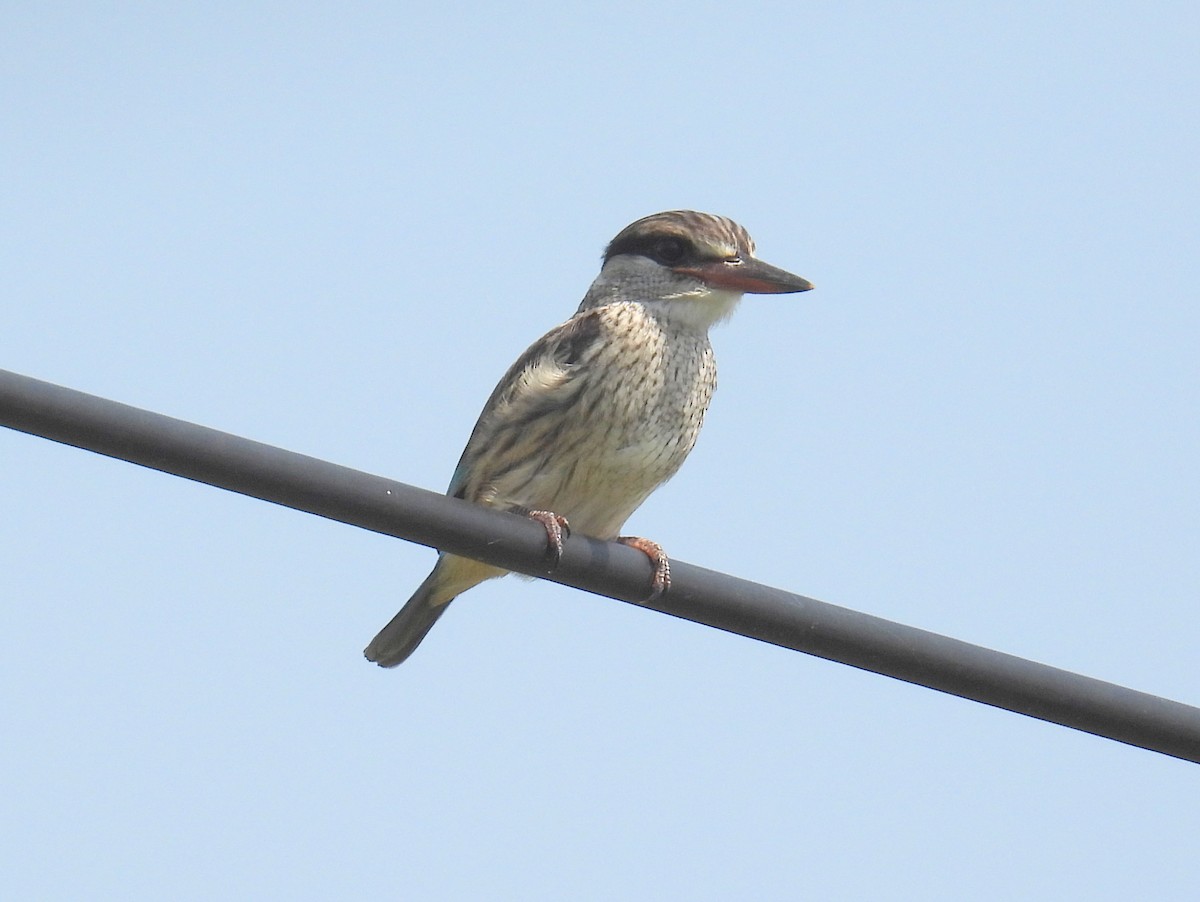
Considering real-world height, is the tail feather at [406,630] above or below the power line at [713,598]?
below

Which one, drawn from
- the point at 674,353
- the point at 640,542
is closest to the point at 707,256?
the point at 674,353

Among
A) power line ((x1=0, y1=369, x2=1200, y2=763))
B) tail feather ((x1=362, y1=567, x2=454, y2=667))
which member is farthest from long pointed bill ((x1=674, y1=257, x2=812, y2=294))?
power line ((x1=0, y1=369, x2=1200, y2=763))

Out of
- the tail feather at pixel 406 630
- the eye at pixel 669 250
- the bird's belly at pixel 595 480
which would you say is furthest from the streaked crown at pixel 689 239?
the tail feather at pixel 406 630

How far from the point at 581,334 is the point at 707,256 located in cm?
67

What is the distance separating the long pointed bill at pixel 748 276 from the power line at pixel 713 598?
2334 millimetres

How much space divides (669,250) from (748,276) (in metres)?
0.37

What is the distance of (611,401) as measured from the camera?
5.81 m

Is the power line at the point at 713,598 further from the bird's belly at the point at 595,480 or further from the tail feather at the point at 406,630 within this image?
the tail feather at the point at 406,630

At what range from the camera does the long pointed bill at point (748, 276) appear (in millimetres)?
6199

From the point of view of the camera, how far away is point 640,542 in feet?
18.1

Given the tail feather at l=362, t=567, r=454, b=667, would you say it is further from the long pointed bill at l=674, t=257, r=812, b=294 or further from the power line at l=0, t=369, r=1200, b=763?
the power line at l=0, t=369, r=1200, b=763

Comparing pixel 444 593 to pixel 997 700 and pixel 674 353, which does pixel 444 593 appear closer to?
pixel 674 353

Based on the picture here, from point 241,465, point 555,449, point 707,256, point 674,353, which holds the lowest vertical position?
point 241,465

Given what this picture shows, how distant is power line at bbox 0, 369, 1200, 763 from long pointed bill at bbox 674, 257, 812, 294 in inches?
91.9
